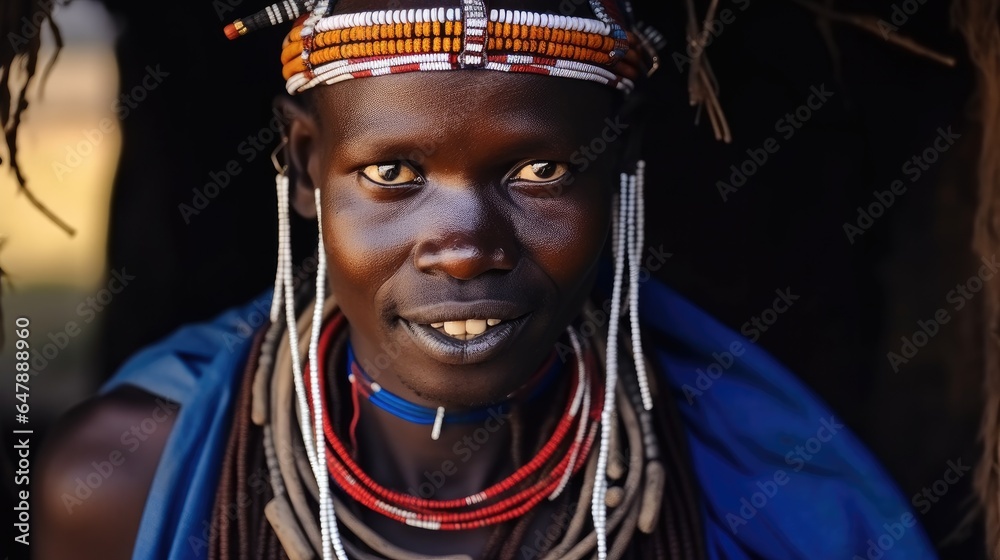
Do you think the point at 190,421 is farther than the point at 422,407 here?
Yes

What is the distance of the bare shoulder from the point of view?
213cm

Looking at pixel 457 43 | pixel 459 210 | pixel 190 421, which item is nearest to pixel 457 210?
pixel 459 210

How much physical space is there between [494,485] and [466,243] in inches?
23.2

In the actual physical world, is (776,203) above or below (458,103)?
below

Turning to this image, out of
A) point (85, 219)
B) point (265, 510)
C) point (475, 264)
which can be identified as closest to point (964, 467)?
point (475, 264)

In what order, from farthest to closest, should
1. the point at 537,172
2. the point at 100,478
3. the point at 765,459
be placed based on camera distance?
the point at 765,459 < the point at 100,478 < the point at 537,172

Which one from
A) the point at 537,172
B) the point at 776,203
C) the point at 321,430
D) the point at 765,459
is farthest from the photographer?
the point at 776,203

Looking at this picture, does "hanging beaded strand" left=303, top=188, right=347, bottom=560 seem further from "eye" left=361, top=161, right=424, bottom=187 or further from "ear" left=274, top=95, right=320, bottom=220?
"eye" left=361, top=161, right=424, bottom=187

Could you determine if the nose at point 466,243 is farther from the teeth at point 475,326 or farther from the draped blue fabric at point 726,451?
the draped blue fabric at point 726,451

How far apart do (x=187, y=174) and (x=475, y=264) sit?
1257 millimetres

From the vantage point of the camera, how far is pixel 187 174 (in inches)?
106

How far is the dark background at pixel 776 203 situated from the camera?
260 cm

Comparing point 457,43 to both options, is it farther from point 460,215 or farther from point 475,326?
point 475,326

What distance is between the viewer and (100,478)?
7.06 feet
